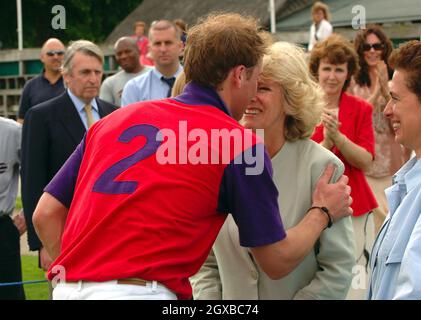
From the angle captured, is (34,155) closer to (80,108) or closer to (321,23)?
(80,108)

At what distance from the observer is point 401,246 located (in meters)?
3.50

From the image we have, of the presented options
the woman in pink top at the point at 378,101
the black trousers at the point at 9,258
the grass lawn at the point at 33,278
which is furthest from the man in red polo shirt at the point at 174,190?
the grass lawn at the point at 33,278

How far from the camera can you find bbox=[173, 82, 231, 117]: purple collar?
3619 mm

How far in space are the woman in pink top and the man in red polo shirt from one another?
4717 millimetres

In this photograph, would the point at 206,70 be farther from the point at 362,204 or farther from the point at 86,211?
the point at 362,204

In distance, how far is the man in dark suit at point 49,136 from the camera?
6715mm

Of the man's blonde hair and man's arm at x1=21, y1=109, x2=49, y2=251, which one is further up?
the man's blonde hair

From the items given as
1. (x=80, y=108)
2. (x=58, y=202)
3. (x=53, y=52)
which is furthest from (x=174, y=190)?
(x=53, y=52)

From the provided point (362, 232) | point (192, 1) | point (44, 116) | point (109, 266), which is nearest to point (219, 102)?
point (109, 266)

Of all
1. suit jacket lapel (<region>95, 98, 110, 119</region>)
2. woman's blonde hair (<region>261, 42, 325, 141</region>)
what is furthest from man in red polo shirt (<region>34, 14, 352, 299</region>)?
suit jacket lapel (<region>95, 98, 110, 119</region>)

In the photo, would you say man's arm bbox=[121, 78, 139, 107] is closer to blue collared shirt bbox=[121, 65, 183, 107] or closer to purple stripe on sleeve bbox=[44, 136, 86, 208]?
blue collared shirt bbox=[121, 65, 183, 107]

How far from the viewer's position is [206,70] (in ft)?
12.0

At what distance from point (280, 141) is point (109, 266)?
1440 mm

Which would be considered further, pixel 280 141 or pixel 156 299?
pixel 280 141
